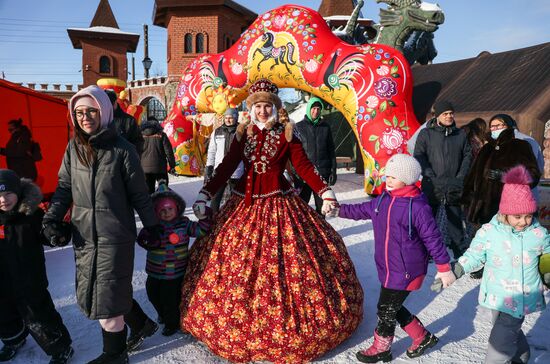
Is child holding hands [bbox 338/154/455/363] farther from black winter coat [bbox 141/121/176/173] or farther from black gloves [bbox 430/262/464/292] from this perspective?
black winter coat [bbox 141/121/176/173]

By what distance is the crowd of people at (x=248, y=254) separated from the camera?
211cm

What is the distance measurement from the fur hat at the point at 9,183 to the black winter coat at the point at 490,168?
339cm

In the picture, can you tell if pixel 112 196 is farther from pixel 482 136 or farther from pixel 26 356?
pixel 482 136

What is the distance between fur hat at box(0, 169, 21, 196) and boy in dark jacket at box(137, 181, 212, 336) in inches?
30.1

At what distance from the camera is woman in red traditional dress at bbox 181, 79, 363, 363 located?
2.27 meters

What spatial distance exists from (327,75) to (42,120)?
4.76m

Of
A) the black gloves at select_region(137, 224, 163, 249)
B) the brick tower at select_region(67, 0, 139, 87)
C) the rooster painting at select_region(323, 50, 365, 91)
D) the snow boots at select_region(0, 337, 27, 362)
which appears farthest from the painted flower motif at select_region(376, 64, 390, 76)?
the brick tower at select_region(67, 0, 139, 87)

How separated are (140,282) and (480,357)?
111 inches

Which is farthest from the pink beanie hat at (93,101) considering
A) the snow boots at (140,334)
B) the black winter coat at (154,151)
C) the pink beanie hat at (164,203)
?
the black winter coat at (154,151)

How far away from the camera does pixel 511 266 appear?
2113 mm

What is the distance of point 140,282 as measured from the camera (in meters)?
3.66

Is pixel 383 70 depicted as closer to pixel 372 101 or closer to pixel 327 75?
pixel 372 101

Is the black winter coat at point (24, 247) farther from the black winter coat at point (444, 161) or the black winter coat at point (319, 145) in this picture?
the black winter coat at point (319, 145)

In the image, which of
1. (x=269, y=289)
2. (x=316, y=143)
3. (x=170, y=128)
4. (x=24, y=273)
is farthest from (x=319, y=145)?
(x=170, y=128)
